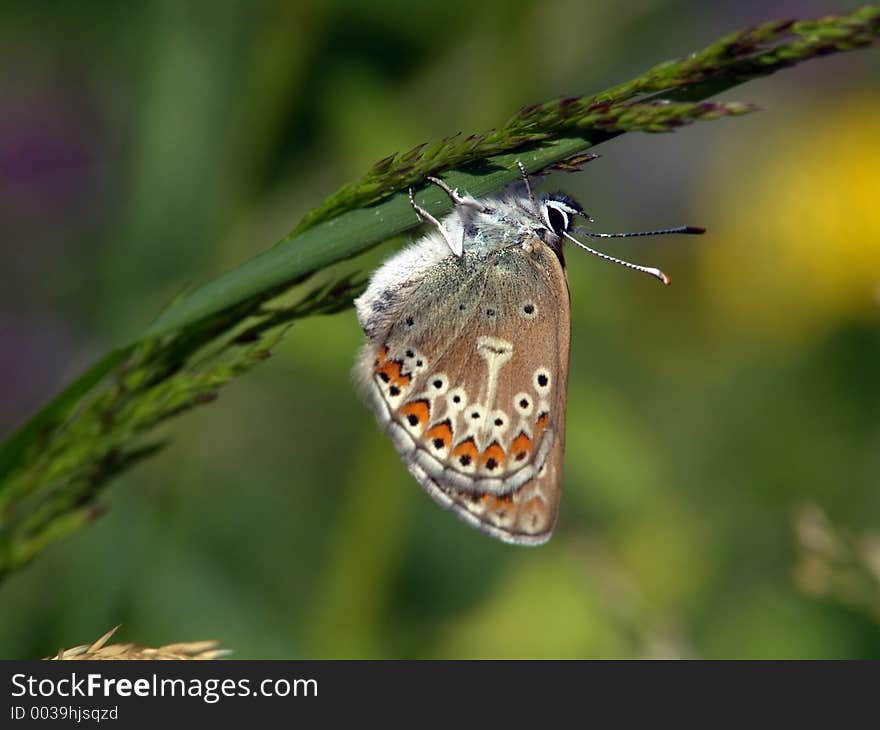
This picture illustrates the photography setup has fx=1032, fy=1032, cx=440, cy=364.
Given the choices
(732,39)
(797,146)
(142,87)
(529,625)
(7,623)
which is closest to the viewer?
(732,39)

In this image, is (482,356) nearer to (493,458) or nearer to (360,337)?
(493,458)

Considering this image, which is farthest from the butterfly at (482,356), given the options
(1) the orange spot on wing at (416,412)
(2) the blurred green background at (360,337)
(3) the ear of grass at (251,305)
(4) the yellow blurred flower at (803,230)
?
(4) the yellow blurred flower at (803,230)

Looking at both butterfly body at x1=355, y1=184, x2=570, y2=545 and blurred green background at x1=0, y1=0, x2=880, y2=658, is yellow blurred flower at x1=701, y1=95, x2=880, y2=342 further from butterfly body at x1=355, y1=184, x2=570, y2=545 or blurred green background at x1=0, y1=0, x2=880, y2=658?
butterfly body at x1=355, y1=184, x2=570, y2=545

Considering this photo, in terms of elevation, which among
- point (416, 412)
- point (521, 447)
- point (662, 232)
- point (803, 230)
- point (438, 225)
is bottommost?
point (803, 230)

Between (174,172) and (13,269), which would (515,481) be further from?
(13,269)

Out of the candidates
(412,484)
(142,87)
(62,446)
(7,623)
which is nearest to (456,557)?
(412,484)

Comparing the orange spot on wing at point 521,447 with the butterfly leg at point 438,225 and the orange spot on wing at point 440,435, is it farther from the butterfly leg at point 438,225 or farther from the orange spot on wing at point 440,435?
the butterfly leg at point 438,225

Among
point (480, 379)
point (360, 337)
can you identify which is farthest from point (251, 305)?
point (360, 337)
